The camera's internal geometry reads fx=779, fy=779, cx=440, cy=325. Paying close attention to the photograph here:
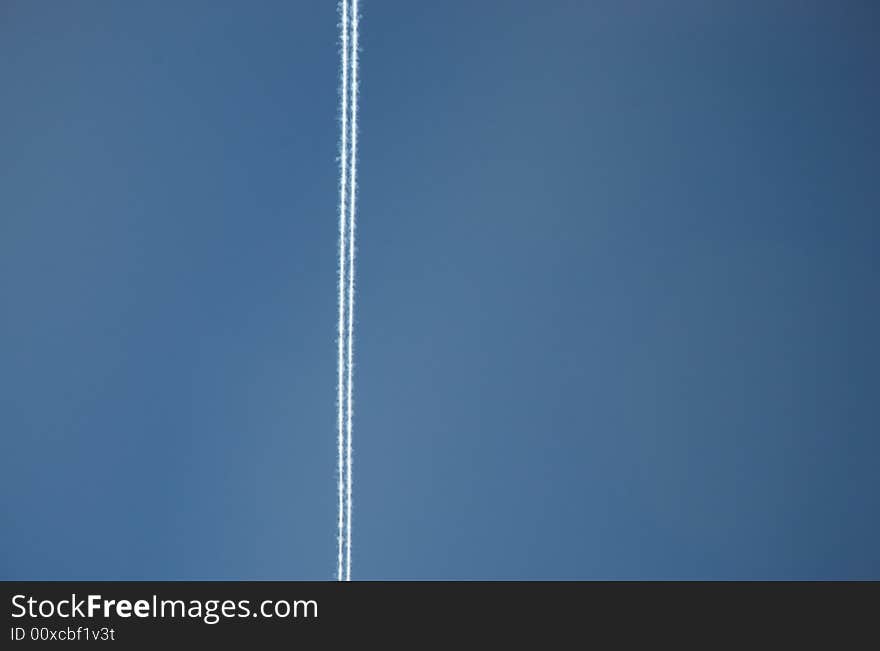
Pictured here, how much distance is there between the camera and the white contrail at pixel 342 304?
79.7 inches

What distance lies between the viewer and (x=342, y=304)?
2.08 meters

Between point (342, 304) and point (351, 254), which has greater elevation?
point (351, 254)

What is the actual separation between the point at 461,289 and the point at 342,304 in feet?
1.05

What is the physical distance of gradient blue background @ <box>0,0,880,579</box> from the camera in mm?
2025

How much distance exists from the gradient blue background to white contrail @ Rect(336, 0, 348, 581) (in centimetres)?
3

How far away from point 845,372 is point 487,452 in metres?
1.02

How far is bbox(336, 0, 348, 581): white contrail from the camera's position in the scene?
2.03 m

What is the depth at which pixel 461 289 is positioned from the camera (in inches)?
82.4

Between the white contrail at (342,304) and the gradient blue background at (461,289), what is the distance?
3 centimetres
